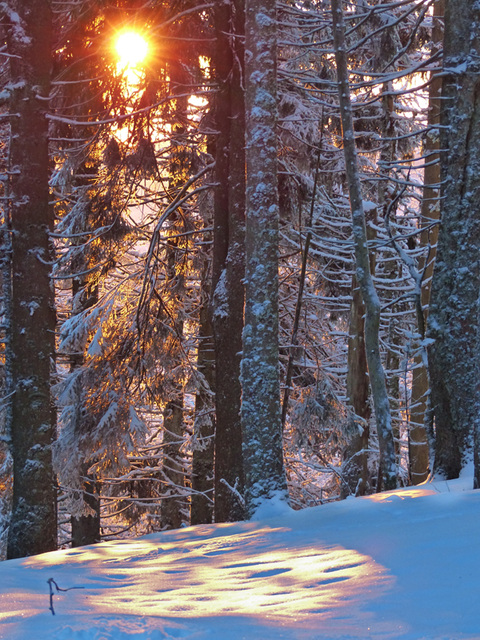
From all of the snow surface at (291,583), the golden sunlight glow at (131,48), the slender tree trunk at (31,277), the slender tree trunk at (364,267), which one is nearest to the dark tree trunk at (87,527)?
the slender tree trunk at (31,277)

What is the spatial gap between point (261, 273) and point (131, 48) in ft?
14.5

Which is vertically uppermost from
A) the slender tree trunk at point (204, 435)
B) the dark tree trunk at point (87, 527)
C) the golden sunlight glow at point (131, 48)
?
the golden sunlight glow at point (131, 48)

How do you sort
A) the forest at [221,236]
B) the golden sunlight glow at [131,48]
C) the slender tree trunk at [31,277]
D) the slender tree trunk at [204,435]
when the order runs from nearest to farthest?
1. the forest at [221,236]
2. the slender tree trunk at [31,277]
3. the golden sunlight glow at [131,48]
4. the slender tree trunk at [204,435]

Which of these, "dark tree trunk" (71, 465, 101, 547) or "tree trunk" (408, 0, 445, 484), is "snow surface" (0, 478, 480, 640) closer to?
"tree trunk" (408, 0, 445, 484)

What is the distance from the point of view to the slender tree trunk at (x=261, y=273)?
6.62m

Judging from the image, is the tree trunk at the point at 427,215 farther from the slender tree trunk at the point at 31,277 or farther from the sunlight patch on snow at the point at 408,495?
the slender tree trunk at the point at 31,277

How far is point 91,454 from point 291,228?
5561mm

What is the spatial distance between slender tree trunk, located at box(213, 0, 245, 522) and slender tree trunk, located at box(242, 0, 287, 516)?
1.29m

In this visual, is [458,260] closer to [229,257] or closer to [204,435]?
[229,257]

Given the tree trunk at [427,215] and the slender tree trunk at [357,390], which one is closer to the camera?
the tree trunk at [427,215]

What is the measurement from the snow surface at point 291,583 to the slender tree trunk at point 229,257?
2859 millimetres

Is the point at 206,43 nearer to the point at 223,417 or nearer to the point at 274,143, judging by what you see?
the point at 274,143

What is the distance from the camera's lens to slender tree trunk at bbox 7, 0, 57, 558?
8266 mm

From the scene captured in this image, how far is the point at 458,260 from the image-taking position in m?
6.13
